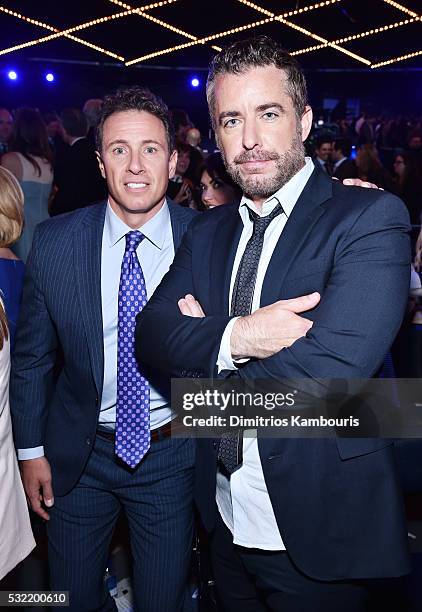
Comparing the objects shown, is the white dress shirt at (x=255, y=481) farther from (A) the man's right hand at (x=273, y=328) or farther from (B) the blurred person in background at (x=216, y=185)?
(B) the blurred person in background at (x=216, y=185)

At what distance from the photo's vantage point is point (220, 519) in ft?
5.92

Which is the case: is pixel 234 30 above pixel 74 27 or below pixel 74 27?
below

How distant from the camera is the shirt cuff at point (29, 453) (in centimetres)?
213

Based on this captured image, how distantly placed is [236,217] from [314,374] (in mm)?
562

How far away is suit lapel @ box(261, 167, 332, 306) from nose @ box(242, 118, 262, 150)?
0.17 m

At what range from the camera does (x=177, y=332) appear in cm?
169

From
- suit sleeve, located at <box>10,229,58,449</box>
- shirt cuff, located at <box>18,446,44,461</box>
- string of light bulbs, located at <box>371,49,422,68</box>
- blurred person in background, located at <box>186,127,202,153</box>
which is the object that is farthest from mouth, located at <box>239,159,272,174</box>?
string of light bulbs, located at <box>371,49,422,68</box>

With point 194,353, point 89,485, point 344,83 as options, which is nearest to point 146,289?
point 194,353

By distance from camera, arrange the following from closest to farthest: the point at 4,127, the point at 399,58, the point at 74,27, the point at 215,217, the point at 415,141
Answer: the point at 215,217, the point at 4,127, the point at 74,27, the point at 415,141, the point at 399,58

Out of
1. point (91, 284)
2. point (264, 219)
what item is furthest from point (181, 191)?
point (264, 219)

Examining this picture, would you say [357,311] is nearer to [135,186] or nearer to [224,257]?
[224,257]

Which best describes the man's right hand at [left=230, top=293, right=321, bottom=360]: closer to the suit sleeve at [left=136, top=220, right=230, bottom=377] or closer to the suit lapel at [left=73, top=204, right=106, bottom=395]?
the suit sleeve at [left=136, top=220, right=230, bottom=377]

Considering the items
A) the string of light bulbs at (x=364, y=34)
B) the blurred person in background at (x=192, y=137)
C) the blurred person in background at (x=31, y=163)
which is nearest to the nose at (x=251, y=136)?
the blurred person in background at (x=31, y=163)

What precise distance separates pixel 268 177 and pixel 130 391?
734 mm
